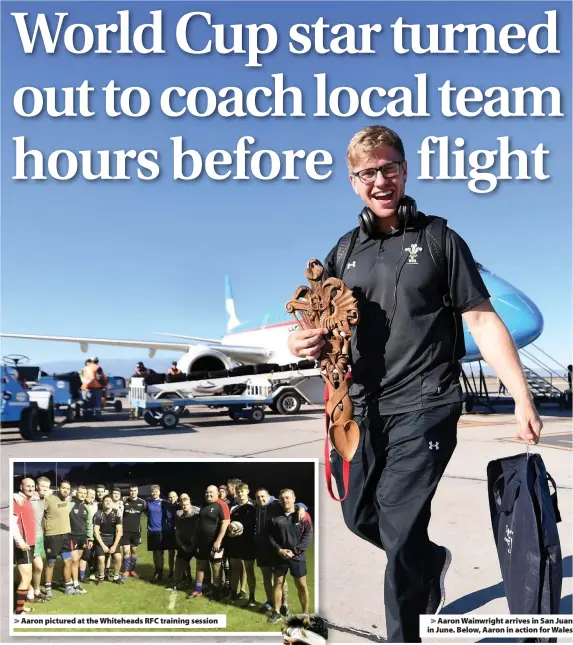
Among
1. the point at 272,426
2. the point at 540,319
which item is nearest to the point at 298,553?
the point at 272,426

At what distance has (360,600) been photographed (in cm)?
253

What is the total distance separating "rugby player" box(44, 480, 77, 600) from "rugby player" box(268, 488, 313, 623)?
0.86 m

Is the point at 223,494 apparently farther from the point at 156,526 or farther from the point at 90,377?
the point at 90,377

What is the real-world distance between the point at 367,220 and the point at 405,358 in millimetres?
490

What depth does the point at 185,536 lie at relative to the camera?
2471 millimetres

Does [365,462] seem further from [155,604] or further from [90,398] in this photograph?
[90,398]

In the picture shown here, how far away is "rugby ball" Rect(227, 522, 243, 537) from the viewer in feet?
8.02

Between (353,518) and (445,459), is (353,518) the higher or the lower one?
the lower one

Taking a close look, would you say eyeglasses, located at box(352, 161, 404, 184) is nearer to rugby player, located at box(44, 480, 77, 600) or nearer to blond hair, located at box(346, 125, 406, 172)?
blond hair, located at box(346, 125, 406, 172)

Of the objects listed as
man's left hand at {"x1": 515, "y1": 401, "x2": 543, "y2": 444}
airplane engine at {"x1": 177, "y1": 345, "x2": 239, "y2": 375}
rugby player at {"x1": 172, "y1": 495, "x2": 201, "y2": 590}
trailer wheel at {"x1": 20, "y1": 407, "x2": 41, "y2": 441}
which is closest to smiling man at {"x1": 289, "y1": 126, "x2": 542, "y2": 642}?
man's left hand at {"x1": 515, "y1": 401, "x2": 543, "y2": 444}

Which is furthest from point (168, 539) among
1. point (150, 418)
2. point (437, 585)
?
point (150, 418)

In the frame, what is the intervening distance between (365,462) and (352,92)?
2.73 metres

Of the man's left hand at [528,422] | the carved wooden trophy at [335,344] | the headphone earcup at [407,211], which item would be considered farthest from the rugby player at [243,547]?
Result: the headphone earcup at [407,211]

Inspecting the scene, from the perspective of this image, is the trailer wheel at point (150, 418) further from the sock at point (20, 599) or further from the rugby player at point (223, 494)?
the rugby player at point (223, 494)
